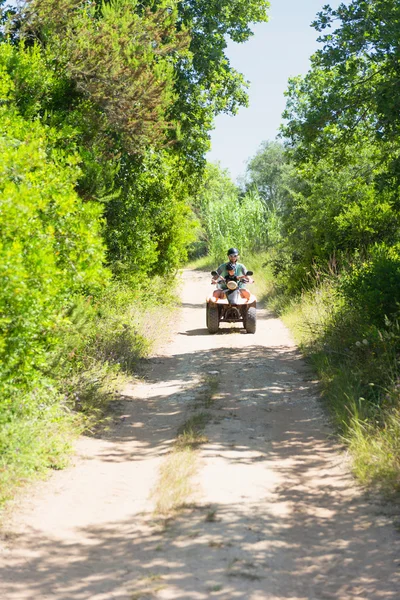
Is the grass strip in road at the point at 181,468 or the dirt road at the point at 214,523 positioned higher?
the grass strip in road at the point at 181,468

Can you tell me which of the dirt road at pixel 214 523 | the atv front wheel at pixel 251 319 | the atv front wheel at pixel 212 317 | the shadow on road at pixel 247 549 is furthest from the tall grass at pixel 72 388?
the atv front wheel at pixel 251 319

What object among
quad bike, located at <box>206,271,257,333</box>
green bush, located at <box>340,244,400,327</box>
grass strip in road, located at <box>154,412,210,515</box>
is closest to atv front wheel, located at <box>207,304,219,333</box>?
quad bike, located at <box>206,271,257,333</box>

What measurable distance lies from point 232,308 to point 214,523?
1103cm

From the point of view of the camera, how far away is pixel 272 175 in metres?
65.4

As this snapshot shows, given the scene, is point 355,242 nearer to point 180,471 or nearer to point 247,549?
point 180,471

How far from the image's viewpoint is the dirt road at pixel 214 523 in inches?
186

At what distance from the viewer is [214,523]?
5.64 meters

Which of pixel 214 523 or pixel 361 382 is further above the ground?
pixel 361 382

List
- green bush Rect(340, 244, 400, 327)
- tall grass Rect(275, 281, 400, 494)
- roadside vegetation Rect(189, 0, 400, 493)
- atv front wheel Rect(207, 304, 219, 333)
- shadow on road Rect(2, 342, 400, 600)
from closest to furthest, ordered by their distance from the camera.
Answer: shadow on road Rect(2, 342, 400, 600) → tall grass Rect(275, 281, 400, 494) → roadside vegetation Rect(189, 0, 400, 493) → green bush Rect(340, 244, 400, 327) → atv front wheel Rect(207, 304, 219, 333)

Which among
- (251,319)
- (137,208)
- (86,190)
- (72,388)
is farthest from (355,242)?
(72,388)

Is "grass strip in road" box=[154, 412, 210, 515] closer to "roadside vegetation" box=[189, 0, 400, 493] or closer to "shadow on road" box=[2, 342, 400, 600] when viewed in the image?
"shadow on road" box=[2, 342, 400, 600]

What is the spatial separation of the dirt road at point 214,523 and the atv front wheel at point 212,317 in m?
6.67

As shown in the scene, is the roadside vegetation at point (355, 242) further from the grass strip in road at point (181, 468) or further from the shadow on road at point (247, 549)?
the grass strip in road at point (181, 468)

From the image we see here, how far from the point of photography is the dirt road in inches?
186
